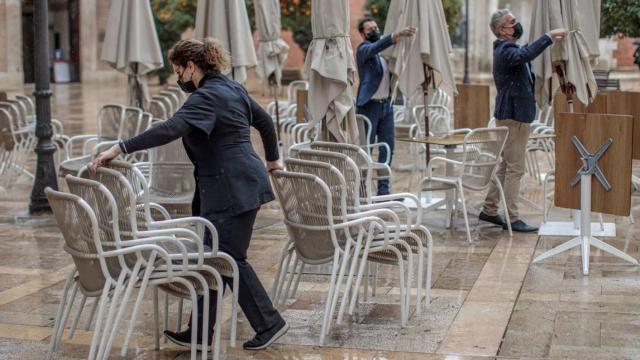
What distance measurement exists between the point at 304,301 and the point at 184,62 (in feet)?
6.61

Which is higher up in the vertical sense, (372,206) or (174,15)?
(174,15)

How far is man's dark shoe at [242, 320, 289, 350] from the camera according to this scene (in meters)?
5.76

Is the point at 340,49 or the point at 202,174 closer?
the point at 202,174

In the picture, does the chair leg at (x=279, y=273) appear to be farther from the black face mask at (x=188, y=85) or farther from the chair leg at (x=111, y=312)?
the chair leg at (x=111, y=312)

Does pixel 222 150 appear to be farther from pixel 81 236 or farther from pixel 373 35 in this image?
pixel 373 35

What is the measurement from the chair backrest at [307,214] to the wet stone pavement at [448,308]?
1.51 ft

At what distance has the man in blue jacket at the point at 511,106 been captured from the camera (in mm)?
9336

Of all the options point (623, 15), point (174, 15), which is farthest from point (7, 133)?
point (174, 15)

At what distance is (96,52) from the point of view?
37688mm

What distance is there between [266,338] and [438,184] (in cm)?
398

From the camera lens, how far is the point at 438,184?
9.45m

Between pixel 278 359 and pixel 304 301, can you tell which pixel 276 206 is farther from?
pixel 278 359

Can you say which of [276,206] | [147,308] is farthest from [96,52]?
[147,308]

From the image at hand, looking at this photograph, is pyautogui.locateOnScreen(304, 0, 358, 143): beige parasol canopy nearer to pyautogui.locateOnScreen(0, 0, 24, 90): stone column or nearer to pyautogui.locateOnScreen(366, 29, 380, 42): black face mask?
pyautogui.locateOnScreen(366, 29, 380, 42): black face mask
